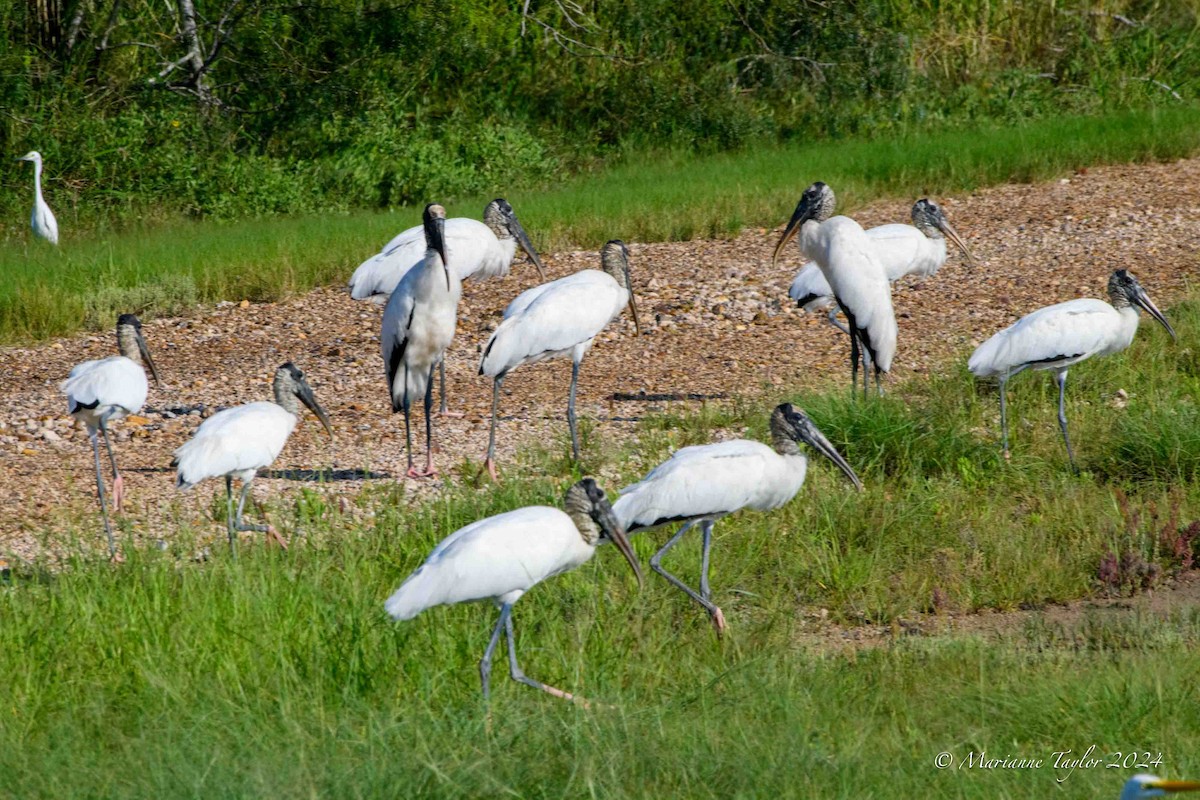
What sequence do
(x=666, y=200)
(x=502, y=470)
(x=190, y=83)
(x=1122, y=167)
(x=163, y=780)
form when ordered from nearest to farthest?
1. (x=163, y=780)
2. (x=502, y=470)
3. (x=666, y=200)
4. (x=1122, y=167)
5. (x=190, y=83)

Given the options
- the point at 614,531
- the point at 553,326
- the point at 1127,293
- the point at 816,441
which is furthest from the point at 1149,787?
the point at 1127,293

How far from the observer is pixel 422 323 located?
8.23 meters

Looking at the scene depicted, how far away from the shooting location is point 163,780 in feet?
12.3

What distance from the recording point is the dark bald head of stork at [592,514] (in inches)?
195

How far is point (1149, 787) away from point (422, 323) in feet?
19.1

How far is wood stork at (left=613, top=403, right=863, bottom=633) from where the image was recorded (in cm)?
557

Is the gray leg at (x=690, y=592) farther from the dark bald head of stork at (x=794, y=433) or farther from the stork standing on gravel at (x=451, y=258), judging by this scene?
the stork standing on gravel at (x=451, y=258)

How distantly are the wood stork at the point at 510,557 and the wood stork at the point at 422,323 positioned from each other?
10.8ft

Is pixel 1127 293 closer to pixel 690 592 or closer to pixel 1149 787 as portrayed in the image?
pixel 690 592

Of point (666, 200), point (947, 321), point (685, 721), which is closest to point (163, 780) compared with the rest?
point (685, 721)

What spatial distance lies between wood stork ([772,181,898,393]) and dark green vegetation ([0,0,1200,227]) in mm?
6957

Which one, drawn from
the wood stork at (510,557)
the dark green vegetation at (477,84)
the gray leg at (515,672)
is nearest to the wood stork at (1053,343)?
the wood stork at (510,557)

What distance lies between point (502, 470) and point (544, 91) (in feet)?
33.7

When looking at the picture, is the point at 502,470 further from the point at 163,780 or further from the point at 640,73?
the point at 640,73
